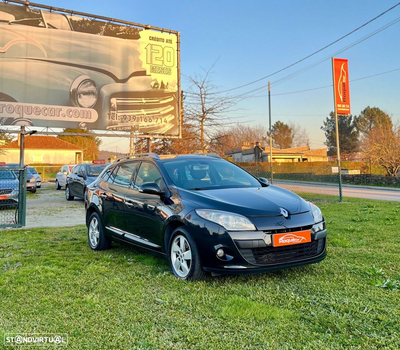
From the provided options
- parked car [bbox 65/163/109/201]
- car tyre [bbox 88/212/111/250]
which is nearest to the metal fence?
car tyre [bbox 88/212/111/250]

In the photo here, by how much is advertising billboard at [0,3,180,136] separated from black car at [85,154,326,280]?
431 inches

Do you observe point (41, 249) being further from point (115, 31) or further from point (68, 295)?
point (115, 31)

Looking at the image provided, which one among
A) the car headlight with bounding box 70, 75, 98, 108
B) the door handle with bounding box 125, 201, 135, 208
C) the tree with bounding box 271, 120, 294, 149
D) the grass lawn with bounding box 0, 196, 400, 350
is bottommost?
the grass lawn with bounding box 0, 196, 400, 350

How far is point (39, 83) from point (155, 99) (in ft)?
16.2

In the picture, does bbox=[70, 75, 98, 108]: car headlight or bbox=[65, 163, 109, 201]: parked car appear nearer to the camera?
bbox=[65, 163, 109, 201]: parked car

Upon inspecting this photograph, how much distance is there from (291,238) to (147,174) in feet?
7.17

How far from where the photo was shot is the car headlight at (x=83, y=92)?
1546cm

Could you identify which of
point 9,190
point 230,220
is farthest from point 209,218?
point 9,190

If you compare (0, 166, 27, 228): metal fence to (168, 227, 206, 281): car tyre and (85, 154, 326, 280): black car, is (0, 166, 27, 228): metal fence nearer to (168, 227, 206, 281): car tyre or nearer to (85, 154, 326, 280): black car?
(85, 154, 326, 280): black car

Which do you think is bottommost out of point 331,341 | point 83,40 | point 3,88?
point 331,341

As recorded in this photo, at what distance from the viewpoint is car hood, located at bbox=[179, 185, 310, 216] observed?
389 cm

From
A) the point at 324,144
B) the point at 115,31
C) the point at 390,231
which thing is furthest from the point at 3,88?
the point at 324,144

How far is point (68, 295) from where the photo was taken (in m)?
3.68

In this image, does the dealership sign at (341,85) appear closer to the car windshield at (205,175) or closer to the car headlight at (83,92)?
the car windshield at (205,175)
